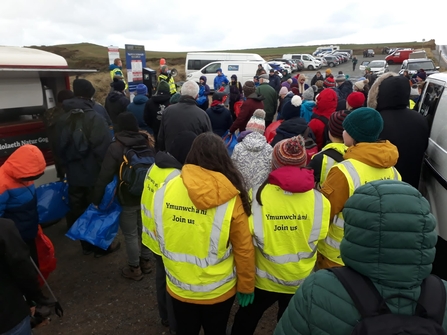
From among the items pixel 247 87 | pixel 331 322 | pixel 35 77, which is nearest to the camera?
pixel 331 322

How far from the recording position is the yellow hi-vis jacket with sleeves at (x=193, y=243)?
2.15 m

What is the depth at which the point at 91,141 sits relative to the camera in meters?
4.29

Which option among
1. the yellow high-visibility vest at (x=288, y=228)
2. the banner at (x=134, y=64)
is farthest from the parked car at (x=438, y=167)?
the banner at (x=134, y=64)

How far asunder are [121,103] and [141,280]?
4281mm

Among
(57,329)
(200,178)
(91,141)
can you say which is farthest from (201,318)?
(91,141)

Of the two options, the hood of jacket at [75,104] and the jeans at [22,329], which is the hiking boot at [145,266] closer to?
the jeans at [22,329]

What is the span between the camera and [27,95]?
16.2 ft

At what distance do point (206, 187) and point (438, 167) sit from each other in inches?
102

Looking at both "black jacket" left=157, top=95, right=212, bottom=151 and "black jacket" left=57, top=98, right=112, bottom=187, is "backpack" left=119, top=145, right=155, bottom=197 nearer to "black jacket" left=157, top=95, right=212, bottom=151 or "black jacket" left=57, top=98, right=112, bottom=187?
"black jacket" left=57, top=98, right=112, bottom=187

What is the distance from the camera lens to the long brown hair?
7.36 ft

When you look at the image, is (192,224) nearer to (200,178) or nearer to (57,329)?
(200,178)

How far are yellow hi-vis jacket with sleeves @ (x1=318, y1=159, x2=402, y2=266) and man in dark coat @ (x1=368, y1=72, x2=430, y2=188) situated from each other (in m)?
0.98

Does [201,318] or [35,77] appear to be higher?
[35,77]

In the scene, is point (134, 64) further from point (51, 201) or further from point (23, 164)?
point (23, 164)
